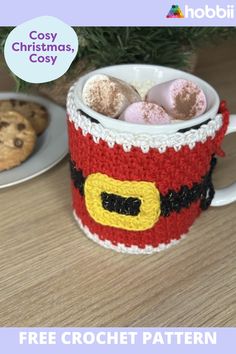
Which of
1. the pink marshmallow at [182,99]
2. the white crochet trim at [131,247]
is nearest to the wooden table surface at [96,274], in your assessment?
the white crochet trim at [131,247]

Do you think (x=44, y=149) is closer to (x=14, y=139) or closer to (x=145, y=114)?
(x=14, y=139)

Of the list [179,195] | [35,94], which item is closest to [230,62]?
[35,94]

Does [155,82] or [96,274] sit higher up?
[155,82]

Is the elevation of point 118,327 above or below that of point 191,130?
below

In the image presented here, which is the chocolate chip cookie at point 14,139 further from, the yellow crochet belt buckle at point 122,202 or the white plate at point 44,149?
the yellow crochet belt buckle at point 122,202

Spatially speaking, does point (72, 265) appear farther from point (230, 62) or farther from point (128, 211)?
point (230, 62)

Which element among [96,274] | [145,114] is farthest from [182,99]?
[96,274]
